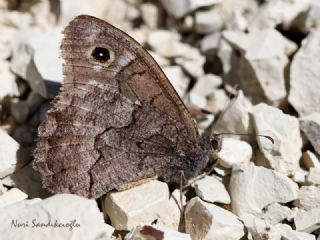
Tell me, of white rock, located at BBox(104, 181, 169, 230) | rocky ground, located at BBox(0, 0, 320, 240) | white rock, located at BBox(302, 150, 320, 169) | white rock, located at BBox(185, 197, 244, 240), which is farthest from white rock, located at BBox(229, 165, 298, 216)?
white rock, located at BBox(104, 181, 169, 230)

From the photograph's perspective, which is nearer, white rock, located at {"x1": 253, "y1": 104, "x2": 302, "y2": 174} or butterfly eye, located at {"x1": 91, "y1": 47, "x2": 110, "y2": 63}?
butterfly eye, located at {"x1": 91, "y1": 47, "x2": 110, "y2": 63}

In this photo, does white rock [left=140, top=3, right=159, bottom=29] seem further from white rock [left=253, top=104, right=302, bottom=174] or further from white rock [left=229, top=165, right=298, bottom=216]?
white rock [left=229, top=165, right=298, bottom=216]

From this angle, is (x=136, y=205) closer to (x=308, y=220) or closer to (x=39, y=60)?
(x=308, y=220)

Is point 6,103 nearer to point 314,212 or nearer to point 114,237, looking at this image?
point 114,237

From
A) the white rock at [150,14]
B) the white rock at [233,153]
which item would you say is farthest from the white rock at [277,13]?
the white rock at [233,153]

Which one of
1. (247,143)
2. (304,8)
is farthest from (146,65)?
(304,8)

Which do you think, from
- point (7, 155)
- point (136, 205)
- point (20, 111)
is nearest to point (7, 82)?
point (20, 111)

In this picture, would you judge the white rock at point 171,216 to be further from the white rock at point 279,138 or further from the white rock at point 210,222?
the white rock at point 279,138
